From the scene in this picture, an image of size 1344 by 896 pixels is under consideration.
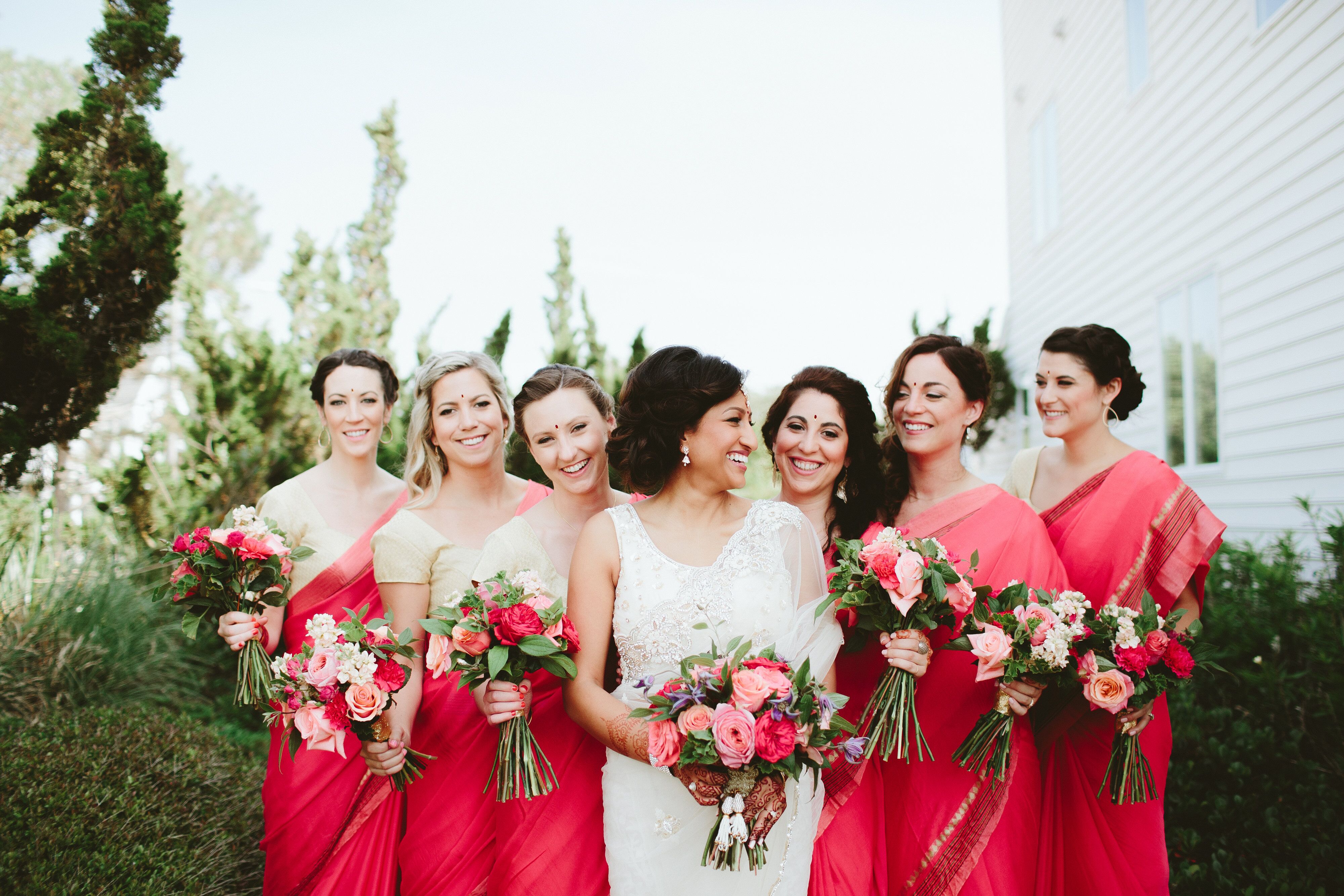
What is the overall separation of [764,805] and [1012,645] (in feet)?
3.24

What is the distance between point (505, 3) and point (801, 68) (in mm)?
7016

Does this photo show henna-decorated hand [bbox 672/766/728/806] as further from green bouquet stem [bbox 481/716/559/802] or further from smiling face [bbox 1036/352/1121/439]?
smiling face [bbox 1036/352/1121/439]

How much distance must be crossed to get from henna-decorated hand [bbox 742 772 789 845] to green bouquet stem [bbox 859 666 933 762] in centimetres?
56

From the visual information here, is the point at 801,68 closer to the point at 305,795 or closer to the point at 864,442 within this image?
the point at 864,442

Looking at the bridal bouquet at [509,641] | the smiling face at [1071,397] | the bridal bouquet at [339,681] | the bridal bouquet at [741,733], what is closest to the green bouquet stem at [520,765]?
the bridal bouquet at [509,641]

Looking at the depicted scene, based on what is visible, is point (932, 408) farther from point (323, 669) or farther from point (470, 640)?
point (323, 669)

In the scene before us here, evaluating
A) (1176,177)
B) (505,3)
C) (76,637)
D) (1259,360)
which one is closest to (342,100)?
(505,3)

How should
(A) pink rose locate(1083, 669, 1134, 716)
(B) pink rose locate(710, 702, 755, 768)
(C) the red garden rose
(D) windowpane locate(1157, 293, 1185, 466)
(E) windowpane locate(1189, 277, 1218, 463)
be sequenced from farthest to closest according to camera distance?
(D) windowpane locate(1157, 293, 1185, 466) < (E) windowpane locate(1189, 277, 1218, 463) < (A) pink rose locate(1083, 669, 1134, 716) < (C) the red garden rose < (B) pink rose locate(710, 702, 755, 768)

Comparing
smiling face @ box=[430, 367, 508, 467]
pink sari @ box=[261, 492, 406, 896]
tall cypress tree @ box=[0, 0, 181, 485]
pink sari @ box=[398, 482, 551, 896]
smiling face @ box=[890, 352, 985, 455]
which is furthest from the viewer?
tall cypress tree @ box=[0, 0, 181, 485]

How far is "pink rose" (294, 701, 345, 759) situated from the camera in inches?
97.5

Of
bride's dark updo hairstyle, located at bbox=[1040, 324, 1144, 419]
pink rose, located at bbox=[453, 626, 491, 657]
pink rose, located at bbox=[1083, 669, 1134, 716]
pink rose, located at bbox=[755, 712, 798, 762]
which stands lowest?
pink rose, located at bbox=[1083, 669, 1134, 716]

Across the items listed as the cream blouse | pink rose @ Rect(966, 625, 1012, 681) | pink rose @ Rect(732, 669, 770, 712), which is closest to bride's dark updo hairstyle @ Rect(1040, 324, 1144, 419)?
pink rose @ Rect(966, 625, 1012, 681)

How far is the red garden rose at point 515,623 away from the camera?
7.59 ft

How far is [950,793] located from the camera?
2.80 m
